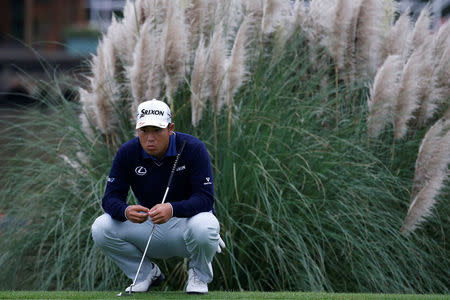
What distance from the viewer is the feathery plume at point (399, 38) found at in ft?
22.1

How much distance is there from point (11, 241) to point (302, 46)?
3.20m

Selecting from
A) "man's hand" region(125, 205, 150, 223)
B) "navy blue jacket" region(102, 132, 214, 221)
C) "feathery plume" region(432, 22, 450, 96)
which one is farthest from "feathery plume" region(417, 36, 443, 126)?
"man's hand" region(125, 205, 150, 223)

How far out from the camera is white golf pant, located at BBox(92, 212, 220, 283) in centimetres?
427

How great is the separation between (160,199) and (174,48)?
5.27 feet

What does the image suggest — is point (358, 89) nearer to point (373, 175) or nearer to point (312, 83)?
point (312, 83)

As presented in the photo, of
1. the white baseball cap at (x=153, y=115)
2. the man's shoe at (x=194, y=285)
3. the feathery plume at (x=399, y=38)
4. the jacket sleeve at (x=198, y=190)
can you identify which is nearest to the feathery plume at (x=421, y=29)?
the feathery plume at (x=399, y=38)

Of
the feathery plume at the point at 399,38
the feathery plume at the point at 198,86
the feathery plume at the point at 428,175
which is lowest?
the feathery plume at the point at 428,175

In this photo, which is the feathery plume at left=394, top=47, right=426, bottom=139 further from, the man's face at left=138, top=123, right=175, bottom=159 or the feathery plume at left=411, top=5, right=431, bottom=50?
the man's face at left=138, top=123, right=175, bottom=159

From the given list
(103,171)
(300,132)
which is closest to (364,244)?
(300,132)

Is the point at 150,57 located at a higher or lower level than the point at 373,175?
higher

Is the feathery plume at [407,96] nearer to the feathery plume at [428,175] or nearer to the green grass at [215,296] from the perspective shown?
the feathery plume at [428,175]

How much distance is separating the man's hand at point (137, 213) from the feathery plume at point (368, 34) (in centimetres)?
332

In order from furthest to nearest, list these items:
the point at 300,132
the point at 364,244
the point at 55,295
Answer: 1. the point at 300,132
2. the point at 364,244
3. the point at 55,295

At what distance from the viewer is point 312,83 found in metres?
6.51
